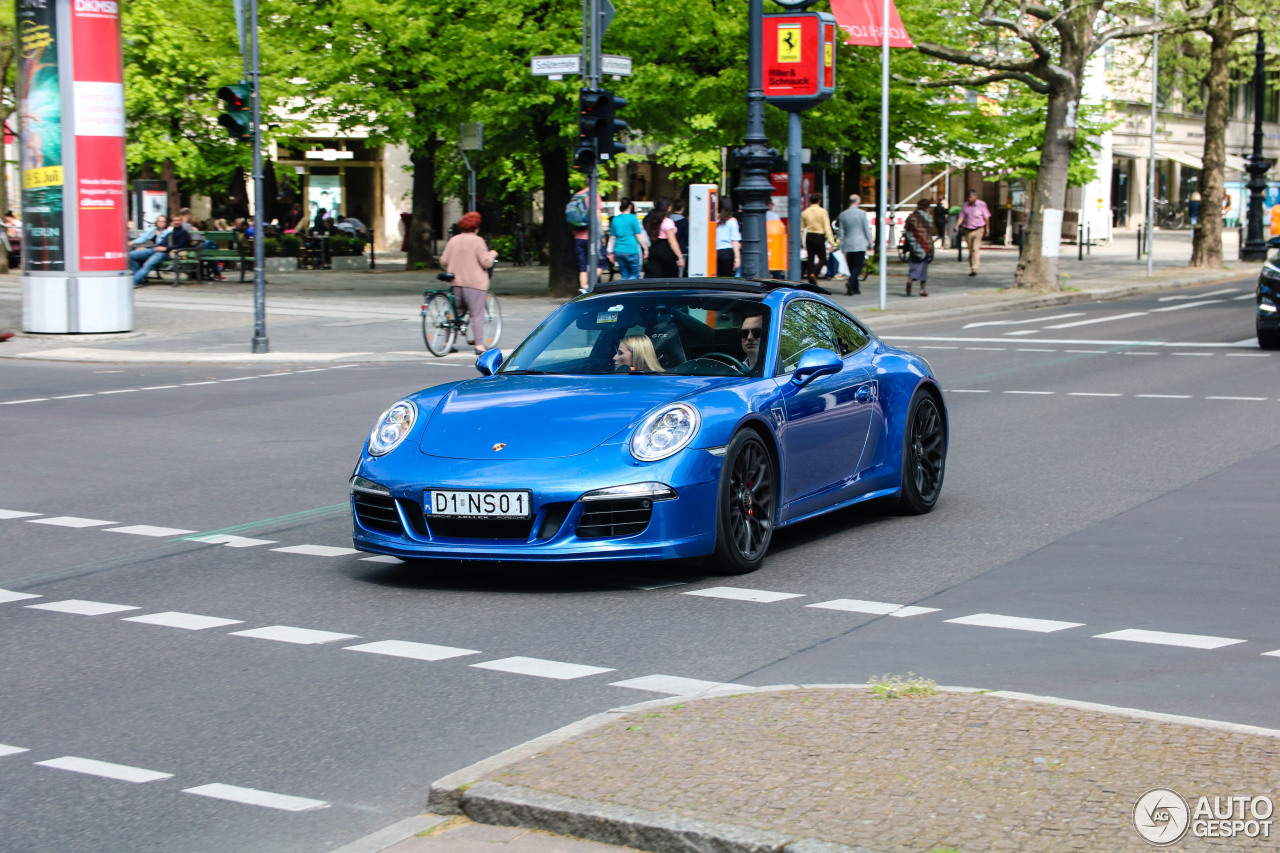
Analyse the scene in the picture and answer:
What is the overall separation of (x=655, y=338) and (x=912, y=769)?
4358 mm

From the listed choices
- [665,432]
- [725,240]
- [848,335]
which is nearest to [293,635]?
[665,432]

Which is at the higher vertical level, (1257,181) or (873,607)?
(1257,181)

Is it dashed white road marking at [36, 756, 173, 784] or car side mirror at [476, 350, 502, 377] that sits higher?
car side mirror at [476, 350, 502, 377]

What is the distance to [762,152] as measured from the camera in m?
22.2

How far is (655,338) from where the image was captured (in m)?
8.45

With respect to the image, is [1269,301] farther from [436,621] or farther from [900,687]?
[900,687]

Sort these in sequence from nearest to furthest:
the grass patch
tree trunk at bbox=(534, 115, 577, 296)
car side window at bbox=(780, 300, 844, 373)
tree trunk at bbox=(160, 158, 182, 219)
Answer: the grass patch → car side window at bbox=(780, 300, 844, 373) → tree trunk at bbox=(534, 115, 577, 296) → tree trunk at bbox=(160, 158, 182, 219)

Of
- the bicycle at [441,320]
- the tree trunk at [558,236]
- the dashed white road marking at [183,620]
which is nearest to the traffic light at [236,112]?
the bicycle at [441,320]

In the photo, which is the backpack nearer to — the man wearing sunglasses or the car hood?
the man wearing sunglasses

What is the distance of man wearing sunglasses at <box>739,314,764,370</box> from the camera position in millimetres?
8344

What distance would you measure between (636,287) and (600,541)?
1.97m

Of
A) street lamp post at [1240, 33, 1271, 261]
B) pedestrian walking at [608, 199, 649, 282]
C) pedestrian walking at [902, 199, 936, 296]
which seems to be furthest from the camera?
street lamp post at [1240, 33, 1271, 261]

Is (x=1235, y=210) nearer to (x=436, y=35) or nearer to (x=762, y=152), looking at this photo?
(x=436, y=35)

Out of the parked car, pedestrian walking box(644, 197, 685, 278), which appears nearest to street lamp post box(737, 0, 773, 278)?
pedestrian walking box(644, 197, 685, 278)
